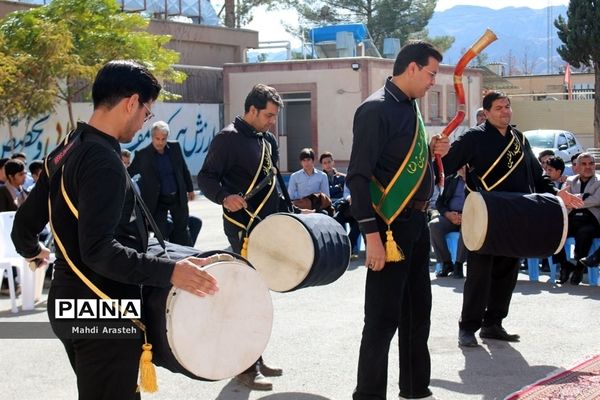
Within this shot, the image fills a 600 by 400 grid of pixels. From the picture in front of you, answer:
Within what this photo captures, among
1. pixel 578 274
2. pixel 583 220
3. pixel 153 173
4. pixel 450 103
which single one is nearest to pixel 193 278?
pixel 153 173

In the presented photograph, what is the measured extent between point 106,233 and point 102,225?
32 mm

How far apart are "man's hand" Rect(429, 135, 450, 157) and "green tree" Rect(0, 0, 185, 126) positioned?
1988 cm

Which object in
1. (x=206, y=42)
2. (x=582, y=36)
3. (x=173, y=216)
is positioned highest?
(x=206, y=42)

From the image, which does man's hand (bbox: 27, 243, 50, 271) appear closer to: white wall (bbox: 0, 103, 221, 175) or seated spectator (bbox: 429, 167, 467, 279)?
seated spectator (bbox: 429, 167, 467, 279)

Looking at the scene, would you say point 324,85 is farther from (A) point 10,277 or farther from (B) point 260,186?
(B) point 260,186

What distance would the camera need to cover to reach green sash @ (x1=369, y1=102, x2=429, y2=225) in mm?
5359

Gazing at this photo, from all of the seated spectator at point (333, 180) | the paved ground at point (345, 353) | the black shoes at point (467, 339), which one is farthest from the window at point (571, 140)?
the black shoes at point (467, 339)

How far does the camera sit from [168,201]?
10500 millimetres

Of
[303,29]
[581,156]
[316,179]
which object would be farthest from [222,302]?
[303,29]

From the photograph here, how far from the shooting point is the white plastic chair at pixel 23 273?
30.6 feet

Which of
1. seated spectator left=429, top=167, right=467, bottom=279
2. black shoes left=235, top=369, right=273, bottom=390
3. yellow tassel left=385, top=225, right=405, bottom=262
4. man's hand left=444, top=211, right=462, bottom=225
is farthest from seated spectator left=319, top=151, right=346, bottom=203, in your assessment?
yellow tassel left=385, top=225, right=405, bottom=262

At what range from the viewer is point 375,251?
5.19 m

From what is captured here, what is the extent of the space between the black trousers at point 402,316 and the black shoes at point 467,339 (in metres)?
1.71

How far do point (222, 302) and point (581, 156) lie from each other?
796 centimetres
